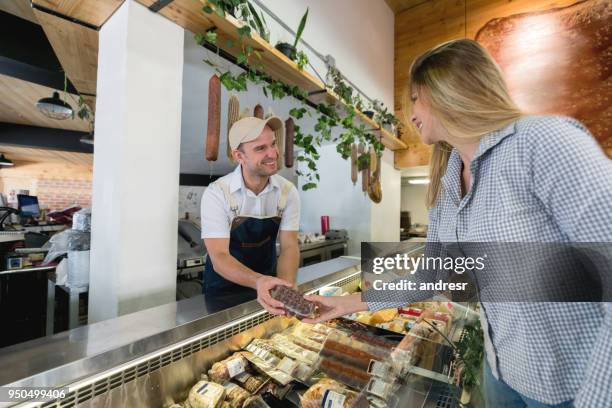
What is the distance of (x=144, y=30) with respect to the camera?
1.45m

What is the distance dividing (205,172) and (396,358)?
9.35m

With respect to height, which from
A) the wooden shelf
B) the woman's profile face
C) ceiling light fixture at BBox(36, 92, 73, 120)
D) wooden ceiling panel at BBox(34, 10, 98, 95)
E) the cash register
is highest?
ceiling light fixture at BBox(36, 92, 73, 120)

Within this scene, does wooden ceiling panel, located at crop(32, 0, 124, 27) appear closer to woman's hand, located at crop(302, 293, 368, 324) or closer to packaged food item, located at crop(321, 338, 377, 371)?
woman's hand, located at crop(302, 293, 368, 324)

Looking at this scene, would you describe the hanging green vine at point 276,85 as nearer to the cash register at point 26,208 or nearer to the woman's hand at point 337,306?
the woman's hand at point 337,306

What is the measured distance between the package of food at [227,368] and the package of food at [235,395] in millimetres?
29

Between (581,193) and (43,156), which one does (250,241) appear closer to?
(581,193)

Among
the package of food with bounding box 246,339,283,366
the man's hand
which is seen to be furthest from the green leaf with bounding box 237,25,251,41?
the package of food with bounding box 246,339,283,366

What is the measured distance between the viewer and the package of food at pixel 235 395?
3.29 ft

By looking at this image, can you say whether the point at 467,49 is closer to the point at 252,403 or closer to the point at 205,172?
the point at 252,403

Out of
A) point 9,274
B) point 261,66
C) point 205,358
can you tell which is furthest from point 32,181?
point 205,358

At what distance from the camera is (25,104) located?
5176mm

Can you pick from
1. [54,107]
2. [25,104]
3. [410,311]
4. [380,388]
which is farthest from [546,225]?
[25,104]

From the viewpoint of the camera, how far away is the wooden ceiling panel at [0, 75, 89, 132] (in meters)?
4.23

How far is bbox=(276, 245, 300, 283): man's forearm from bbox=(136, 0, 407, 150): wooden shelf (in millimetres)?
1242
